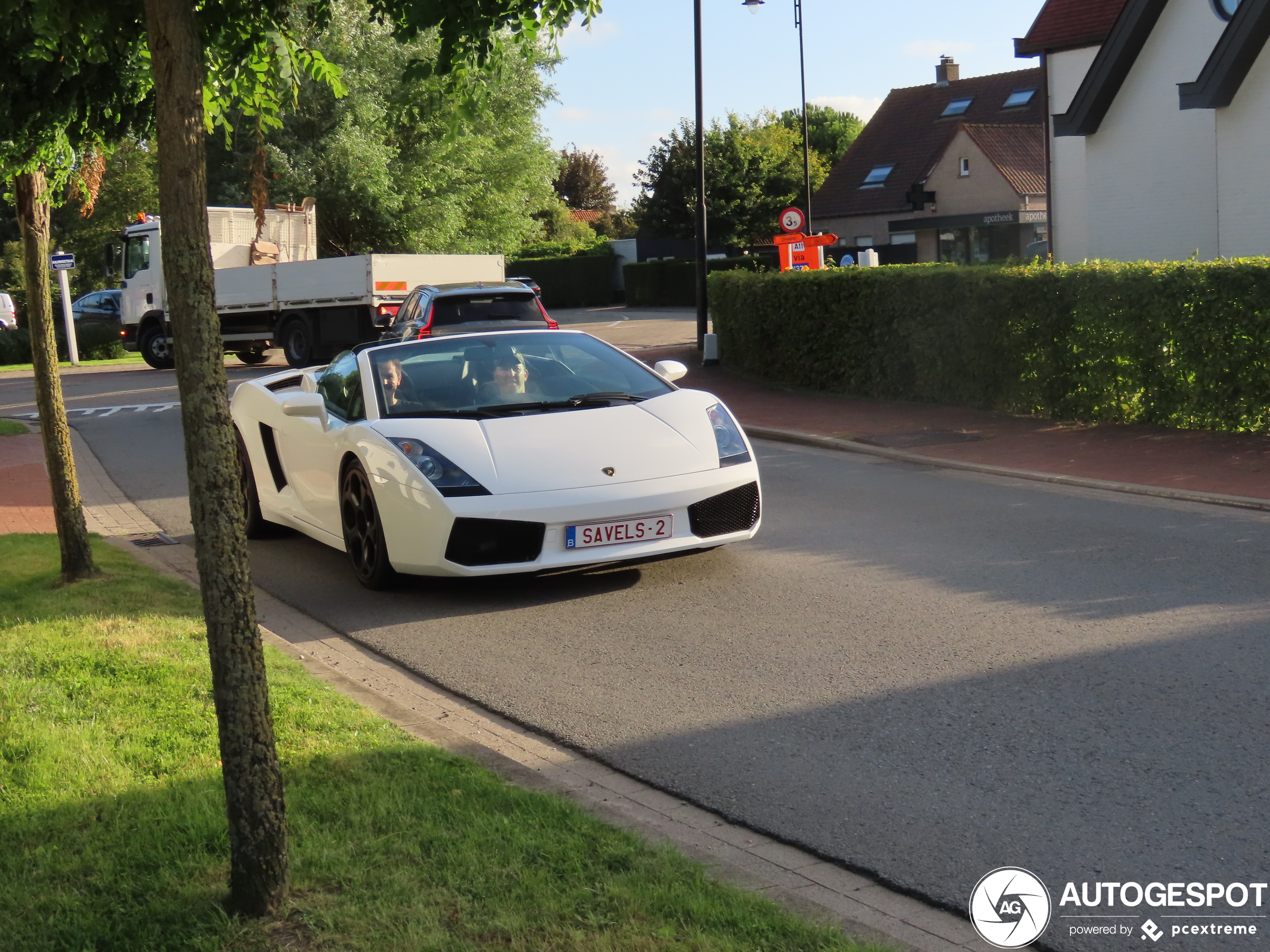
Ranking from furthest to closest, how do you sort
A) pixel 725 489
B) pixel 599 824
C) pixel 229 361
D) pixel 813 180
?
1. pixel 813 180
2. pixel 229 361
3. pixel 725 489
4. pixel 599 824

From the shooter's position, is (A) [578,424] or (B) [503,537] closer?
(B) [503,537]

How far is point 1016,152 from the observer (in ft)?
162

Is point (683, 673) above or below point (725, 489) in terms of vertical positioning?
below

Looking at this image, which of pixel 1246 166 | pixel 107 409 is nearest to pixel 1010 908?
pixel 1246 166

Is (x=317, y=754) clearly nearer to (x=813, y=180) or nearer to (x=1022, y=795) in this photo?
(x=1022, y=795)

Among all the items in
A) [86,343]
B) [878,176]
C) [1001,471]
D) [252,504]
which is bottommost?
[1001,471]

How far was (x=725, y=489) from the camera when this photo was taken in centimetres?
739

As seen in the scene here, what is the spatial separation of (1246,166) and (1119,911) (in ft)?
59.2

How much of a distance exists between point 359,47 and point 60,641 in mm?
33838

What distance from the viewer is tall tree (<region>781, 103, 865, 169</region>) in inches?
3684

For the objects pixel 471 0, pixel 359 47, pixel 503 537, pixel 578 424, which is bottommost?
pixel 503 537

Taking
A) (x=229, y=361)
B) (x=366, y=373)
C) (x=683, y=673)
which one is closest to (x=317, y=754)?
(x=683, y=673)

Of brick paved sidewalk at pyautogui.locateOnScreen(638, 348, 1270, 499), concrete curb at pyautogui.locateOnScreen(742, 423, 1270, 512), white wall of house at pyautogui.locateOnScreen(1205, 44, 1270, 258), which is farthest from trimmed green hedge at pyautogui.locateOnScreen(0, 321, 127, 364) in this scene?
white wall of house at pyautogui.locateOnScreen(1205, 44, 1270, 258)

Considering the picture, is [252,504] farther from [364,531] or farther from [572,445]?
[572,445]
